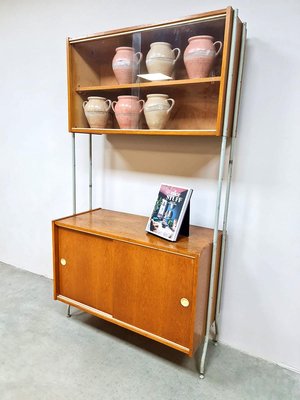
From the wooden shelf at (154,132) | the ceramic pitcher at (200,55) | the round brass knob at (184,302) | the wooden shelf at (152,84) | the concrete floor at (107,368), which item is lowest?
the concrete floor at (107,368)

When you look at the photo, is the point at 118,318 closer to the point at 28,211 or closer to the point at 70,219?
the point at 70,219

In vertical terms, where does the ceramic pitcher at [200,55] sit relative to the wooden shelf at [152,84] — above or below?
above

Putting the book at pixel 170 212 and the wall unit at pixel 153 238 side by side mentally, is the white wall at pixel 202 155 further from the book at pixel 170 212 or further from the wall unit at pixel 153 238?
the book at pixel 170 212

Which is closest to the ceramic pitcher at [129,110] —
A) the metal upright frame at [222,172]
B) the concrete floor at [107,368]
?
the metal upright frame at [222,172]

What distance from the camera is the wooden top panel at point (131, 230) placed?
4.66 ft

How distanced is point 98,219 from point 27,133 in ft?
Answer: 3.82

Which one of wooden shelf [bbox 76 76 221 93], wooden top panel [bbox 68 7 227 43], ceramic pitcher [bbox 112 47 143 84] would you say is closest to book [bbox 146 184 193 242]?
wooden shelf [bbox 76 76 221 93]

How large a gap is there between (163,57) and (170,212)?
851 mm

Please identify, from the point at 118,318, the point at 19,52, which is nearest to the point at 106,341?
the point at 118,318

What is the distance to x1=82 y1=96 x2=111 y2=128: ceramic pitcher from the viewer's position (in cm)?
176

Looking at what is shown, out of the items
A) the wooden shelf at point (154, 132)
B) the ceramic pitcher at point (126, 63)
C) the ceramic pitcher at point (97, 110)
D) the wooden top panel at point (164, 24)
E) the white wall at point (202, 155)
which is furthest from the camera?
the ceramic pitcher at point (97, 110)

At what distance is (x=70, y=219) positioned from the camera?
1829 mm

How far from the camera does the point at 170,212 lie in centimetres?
154

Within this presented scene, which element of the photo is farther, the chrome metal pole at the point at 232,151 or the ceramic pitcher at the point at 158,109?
the ceramic pitcher at the point at 158,109
